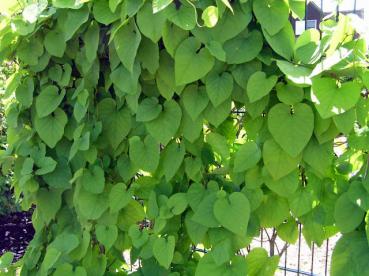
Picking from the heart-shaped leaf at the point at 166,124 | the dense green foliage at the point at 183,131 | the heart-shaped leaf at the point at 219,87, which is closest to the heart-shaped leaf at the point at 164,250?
the dense green foliage at the point at 183,131

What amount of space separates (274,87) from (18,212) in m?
4.42

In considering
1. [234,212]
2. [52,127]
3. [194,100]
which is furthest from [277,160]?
[52,127]

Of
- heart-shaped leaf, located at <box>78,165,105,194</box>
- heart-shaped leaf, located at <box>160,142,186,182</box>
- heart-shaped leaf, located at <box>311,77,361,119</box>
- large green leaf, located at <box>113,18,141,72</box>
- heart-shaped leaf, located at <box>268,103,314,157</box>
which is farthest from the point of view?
heart-shaped leaf, located at <box>78,165,105,194</box>

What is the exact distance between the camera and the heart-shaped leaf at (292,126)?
1294 millimetres

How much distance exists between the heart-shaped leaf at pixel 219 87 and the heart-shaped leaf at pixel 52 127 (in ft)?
1.82

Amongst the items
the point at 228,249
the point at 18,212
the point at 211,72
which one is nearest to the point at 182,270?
the point at 228,249

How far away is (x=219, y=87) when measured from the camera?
1.39 m

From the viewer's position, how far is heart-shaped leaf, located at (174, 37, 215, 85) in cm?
137

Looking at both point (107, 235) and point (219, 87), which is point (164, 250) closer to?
point (107, 235)

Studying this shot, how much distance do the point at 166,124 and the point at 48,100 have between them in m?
0.46

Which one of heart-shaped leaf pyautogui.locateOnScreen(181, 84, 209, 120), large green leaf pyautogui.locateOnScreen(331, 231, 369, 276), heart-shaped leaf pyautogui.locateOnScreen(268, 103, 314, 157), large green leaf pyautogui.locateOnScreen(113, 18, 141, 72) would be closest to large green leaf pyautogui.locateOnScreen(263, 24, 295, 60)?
heart-shaped leaf pyautogui.locateOnScreen(268, 103, 314, 157)

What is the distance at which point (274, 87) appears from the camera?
4.53 feet

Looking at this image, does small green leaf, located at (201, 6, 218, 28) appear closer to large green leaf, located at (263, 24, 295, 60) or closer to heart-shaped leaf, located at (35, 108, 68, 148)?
large green leaf, located at (263, 24, 295, 60)

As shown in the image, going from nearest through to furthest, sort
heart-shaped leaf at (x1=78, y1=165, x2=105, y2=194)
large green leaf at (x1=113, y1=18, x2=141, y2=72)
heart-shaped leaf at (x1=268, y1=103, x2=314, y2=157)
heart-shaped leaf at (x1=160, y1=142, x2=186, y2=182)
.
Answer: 1. heart-shaped leaf at (x1=268, y1=103, x2=314, y2=157)
2. large green leaf at (x1=113, y1=18, x2=141, y2=72)
3. heart-shaped leaf at (x1=160, y1=142, x2=186, y2=182)
4. heart-shaped leaf at (x1=78, y1=165, x2=105, y2=194)
